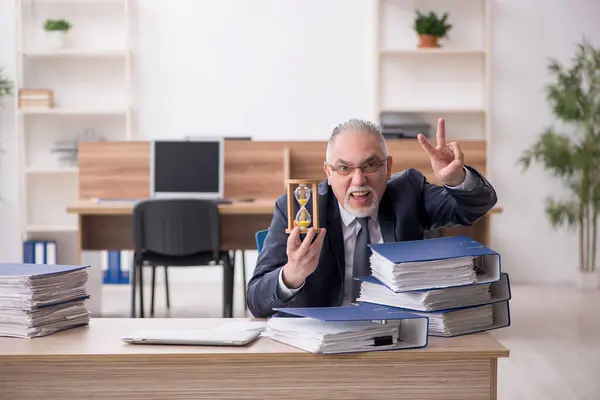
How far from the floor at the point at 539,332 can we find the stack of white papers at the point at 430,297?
5.89 feet

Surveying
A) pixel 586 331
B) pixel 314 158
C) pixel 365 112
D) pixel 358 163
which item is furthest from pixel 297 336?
pixel 365 112

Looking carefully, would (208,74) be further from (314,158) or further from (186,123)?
(314,158)

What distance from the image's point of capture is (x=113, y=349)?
1722mm

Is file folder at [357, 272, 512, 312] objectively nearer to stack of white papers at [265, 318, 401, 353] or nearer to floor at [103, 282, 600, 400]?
stack of white papers at [265, 318, 401, 353]

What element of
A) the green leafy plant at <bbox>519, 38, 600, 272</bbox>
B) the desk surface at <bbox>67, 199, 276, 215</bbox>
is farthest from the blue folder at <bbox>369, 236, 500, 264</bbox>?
the green leafy plant at <bbox>519, 38, 600, 272</bbox>

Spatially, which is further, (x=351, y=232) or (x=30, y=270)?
Result: (x=351, y=232)

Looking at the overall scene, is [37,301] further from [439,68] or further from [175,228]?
[439,68]

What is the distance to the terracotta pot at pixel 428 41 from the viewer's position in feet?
21.1

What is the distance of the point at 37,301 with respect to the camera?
1.85 m

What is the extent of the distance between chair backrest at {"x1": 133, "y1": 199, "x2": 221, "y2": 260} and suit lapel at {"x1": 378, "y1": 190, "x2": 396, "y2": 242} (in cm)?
233

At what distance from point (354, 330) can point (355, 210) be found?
56cm

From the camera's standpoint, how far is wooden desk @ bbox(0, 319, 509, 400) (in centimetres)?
168

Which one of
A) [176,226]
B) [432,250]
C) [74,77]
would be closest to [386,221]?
[432,250]

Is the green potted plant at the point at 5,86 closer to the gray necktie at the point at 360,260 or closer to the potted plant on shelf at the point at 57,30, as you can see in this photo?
the potted plant on shelf at the point at 57,30
